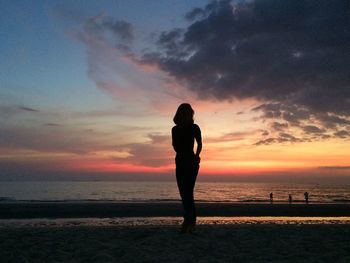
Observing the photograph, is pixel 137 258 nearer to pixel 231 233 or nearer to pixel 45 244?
pixel 45 244

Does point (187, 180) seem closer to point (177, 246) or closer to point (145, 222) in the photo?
point (177, 246)

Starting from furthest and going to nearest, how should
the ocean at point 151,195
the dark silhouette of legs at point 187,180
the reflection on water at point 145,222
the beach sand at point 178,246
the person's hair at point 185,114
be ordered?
the ocean at point 151,195 < the reflection on water at point 145,222 < the person's hair at point 185,114 < the dark silhouette of legs at point 187,180 < the beach sand at point 178,246

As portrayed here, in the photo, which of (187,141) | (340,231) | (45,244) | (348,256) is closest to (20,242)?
(45,244)

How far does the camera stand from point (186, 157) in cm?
829

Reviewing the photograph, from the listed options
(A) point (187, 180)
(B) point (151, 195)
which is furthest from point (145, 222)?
(B) point (151, 195)

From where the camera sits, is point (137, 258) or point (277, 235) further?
point (277, 235)

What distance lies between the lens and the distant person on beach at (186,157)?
26.9ft

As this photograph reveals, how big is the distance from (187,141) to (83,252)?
10.8 feet

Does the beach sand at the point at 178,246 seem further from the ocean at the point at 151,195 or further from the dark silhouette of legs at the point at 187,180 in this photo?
the ocean at the point at 151,195

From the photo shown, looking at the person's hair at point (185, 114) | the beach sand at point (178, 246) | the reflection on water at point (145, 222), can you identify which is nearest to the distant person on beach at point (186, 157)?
the person's hair at point (185, 114)

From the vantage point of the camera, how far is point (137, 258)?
605cm

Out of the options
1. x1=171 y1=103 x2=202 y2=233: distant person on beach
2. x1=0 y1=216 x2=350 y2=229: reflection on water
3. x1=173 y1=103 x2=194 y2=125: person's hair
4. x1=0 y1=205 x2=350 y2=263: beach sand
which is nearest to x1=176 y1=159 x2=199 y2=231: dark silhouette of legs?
x1=171 y1=103 x2=202 y2=233: distant person on beach

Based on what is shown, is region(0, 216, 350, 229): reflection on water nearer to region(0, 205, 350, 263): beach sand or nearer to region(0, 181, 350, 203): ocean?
region(0, 205, 350, 263): beach sand

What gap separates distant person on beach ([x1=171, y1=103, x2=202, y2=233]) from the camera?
26.9 feet
